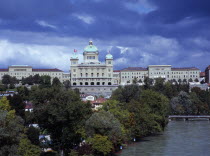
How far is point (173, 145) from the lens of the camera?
4309cm

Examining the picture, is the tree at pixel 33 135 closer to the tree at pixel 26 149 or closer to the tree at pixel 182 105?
the tree at pixel 26 149

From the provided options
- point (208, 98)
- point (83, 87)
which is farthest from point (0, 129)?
point (83, 87)

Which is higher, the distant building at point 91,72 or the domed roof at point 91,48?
the domed roof at point 91,48

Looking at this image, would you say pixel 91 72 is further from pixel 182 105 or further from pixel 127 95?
pixel 127 95

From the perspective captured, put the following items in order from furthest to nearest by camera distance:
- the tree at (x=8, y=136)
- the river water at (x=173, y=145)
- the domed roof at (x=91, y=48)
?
the domed roof at (x=91, y=48) < the river water at (x=173, y=145) < the tree at (x=8, y=136)

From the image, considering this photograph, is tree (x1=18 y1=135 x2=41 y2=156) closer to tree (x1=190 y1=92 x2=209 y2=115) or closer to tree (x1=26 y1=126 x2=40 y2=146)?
tree (x1=26 y1=126 x2=40 y2=146)

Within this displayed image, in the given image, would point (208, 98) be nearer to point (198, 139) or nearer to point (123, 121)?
point (198, 139)

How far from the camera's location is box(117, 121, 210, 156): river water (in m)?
38.5

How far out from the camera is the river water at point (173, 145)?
38.5 m

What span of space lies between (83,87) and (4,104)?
83487 mm

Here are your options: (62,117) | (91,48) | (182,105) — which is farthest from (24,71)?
(62,117)

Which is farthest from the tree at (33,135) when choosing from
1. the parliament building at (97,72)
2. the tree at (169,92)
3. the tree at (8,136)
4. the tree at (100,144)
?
the parliament building at (97,72)

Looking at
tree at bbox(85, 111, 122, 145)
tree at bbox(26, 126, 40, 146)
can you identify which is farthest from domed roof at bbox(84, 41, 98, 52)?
tree at bbox(26, 126, 40, 146)

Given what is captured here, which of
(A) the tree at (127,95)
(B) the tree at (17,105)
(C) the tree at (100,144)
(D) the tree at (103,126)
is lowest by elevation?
(C) the tree at (100,144)
